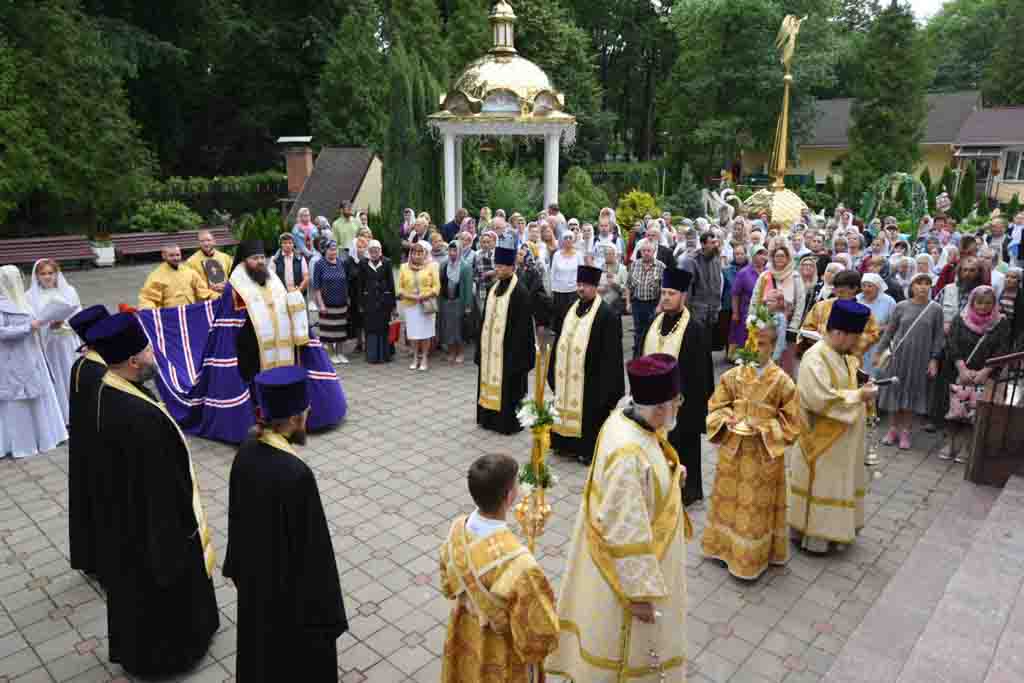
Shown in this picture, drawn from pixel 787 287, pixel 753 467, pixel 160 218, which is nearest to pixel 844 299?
pixel 753 467

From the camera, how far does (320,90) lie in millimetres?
31281

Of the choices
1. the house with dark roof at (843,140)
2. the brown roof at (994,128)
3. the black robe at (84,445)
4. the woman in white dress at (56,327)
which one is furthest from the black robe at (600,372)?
the brown roof at (994,128)

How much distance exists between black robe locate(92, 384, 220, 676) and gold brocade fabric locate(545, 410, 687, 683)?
228 cm

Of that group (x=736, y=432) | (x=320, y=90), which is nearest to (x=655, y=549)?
(x=736, y=432)

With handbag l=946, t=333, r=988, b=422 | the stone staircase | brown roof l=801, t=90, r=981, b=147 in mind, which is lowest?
the stone staircase

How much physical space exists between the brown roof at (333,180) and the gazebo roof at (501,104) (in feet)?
15.0

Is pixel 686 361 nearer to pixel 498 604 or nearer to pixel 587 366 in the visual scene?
pixel 587 366

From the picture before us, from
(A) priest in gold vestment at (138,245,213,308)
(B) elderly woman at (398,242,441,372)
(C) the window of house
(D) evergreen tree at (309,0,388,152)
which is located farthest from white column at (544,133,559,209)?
(C) the window of house

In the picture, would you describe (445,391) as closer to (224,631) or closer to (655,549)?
(224,631)

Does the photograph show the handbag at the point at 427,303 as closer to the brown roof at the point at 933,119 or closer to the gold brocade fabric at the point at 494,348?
the gold brocade fabric at the point at 494,348

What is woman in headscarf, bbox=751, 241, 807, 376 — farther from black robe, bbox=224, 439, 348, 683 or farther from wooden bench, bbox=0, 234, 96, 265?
wooden bench, bbox=0, 234, 96, 265

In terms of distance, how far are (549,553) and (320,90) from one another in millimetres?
29078

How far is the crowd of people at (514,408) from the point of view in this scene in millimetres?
3643

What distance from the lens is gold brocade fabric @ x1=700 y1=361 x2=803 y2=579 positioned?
17.8ft
